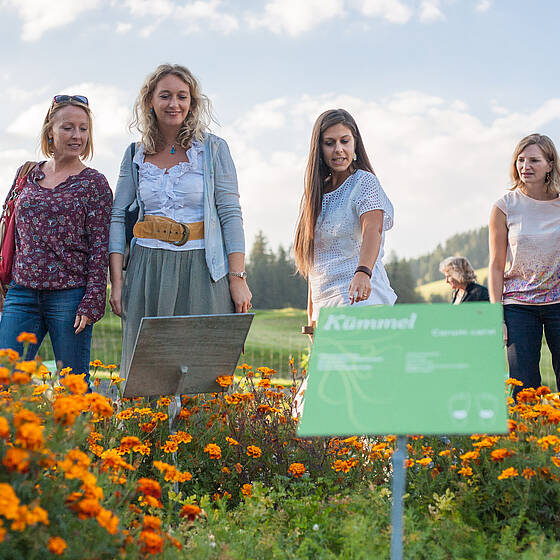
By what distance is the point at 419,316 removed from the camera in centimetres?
201

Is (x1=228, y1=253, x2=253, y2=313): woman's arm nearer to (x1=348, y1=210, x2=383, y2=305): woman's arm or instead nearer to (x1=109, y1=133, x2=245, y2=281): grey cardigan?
(x1=109, y1=133, x2=245, y2=281): grey cardigan

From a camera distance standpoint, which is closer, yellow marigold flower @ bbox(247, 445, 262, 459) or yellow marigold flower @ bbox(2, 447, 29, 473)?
yellow marigold flower @ bbox(2, 447, 29, 473)

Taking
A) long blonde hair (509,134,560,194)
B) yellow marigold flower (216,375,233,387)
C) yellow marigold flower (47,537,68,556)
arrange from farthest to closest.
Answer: long blonde hair (509,134,560,194)
yellow marigold flower (216,375,233,387)
yellow marigold flower (47,537,68,556)

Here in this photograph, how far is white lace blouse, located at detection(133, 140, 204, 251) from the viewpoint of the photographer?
11.3ft

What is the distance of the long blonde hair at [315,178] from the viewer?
3.84m

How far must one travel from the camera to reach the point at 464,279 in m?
8.22

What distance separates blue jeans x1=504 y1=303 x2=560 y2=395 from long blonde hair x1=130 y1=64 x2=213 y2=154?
2131 millimetres

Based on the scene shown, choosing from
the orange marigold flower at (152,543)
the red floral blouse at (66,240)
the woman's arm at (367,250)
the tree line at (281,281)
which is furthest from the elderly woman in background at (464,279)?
the tree line at (281,281)

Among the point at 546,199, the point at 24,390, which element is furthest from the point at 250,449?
the point at 546,199

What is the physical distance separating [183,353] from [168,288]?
488 millimetres

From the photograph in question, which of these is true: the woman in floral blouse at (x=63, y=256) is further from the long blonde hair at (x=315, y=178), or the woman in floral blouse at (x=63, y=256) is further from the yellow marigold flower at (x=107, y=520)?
the yellow marigold flower at (x=107, y=520)

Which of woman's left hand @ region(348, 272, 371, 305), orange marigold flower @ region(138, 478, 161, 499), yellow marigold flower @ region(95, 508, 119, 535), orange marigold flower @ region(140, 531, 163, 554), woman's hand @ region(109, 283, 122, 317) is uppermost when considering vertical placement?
woman's left hand @ region(348, 272, 371, 305)

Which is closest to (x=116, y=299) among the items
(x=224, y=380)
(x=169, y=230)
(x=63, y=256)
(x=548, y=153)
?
(x=63, y=256)

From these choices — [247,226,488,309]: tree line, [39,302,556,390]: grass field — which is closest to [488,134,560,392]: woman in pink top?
[39,302,556,390]: grass field
